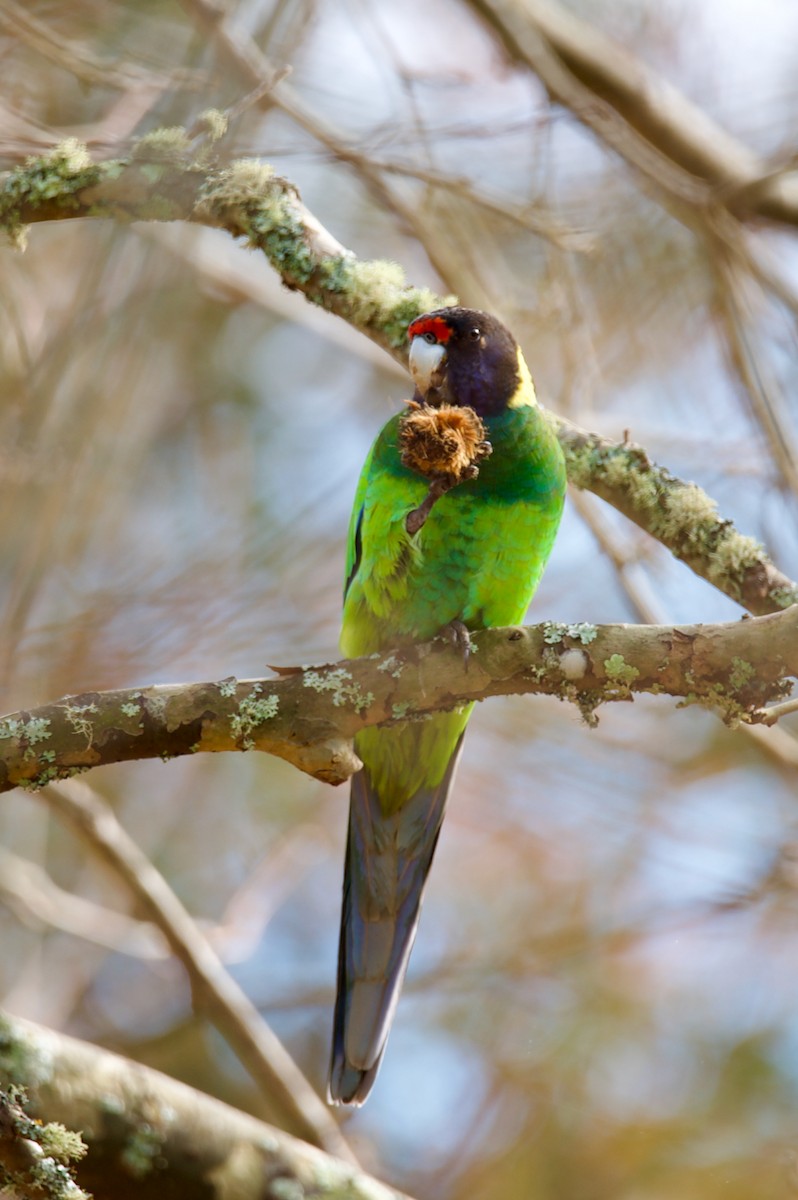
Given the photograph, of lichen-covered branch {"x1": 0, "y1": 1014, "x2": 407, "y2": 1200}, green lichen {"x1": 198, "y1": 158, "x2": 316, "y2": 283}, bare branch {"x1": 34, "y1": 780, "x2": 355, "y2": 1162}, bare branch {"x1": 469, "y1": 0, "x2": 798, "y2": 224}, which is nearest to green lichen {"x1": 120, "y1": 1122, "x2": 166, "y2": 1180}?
lichen-covered branch {"x1": 0, "y1": 1014, "x2": 407, "y2": 1200}

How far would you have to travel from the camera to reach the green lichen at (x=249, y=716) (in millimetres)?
2387

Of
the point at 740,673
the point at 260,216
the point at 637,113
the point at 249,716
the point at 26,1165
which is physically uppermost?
the point at 637,113

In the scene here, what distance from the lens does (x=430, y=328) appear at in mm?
3184

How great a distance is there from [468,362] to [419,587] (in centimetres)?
74

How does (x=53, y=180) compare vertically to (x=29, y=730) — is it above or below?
above

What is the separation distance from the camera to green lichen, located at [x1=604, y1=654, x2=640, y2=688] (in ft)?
7.69

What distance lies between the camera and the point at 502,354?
355 cm

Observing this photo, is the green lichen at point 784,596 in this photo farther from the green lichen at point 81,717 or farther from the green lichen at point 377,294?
the green lichen at point 81,717

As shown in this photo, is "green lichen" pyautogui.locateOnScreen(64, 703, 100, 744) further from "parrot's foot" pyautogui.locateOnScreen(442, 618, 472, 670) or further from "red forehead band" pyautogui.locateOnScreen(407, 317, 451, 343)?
"red forehead band" pyautogui.locateOnScreen(407, 317, 451, 343)

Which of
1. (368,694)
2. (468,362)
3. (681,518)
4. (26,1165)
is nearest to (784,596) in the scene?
(681,518)

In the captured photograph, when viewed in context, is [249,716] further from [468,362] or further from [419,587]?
[468,362]

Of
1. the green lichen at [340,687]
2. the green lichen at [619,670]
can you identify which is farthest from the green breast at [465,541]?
the green lichen at [619,670]

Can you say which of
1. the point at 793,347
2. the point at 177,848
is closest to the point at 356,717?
the point at 793,347

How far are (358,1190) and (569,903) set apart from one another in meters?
3.08
